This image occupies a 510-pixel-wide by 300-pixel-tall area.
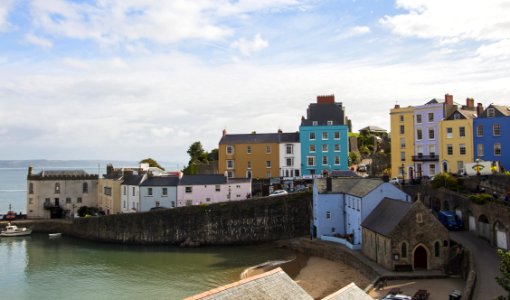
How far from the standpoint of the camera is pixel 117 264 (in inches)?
1725

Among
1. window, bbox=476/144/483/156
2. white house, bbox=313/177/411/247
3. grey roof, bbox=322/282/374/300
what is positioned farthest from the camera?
window, bbox=476/144/483/156

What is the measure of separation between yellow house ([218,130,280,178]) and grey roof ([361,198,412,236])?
29664 mm

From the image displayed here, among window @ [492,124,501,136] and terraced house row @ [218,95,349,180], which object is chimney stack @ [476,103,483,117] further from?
terraced house row @ [218,95,349,180]

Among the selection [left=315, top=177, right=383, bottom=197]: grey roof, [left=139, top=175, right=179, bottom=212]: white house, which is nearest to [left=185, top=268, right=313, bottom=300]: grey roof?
[left=315, top=177, right=383, bottom=197]: grey roof

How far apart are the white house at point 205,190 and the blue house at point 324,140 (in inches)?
474

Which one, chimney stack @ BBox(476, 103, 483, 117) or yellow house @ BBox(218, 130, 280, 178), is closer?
chimney stack @ BBox(476, 103, 483, 117)

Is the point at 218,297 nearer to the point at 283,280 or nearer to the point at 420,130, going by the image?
the point at 283,280

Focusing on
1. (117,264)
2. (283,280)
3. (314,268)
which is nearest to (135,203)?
(117,264)

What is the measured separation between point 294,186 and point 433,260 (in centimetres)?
3046

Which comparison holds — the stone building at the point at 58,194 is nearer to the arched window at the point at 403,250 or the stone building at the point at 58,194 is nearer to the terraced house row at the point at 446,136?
the terraced house row at the point at 446,136

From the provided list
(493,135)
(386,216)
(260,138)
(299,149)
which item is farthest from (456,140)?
(260,138)

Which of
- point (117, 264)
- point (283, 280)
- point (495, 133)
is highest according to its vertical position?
point (495, 133)

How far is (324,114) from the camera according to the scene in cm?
6550

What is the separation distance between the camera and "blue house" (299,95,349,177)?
64.7 meters
